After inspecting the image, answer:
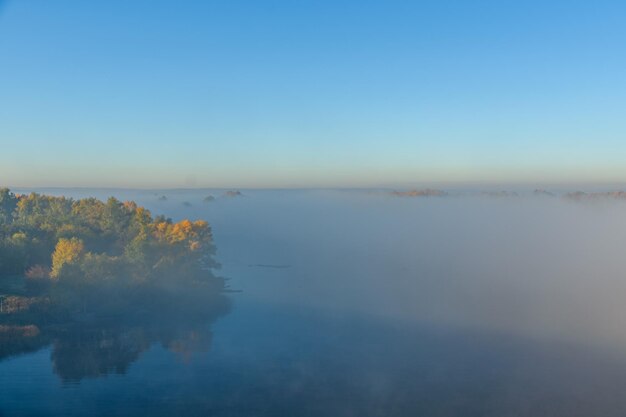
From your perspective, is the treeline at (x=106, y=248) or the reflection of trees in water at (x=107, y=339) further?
the treeline at (x=106, y=248)

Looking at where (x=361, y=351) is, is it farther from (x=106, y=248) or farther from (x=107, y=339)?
(x=106, y=248)

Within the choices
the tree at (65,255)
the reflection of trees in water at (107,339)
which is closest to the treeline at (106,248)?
the tree at (65,255)

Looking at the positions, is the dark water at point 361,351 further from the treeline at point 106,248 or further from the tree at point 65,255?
the tree at point 65,255

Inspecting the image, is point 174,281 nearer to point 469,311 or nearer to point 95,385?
point 95,385

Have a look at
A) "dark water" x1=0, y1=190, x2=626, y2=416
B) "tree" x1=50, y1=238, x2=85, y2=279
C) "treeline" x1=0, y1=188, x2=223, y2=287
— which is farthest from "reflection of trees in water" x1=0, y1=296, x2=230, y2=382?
"tree" x1=50, y1=238, x2=85, y2=279

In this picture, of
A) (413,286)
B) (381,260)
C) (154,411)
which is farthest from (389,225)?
(154,411)

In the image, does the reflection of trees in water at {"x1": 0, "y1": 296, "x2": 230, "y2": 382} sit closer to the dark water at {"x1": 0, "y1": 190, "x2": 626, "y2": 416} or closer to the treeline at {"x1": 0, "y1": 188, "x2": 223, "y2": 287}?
the dark water at {"x1": 0, "y1": 190, "x2": 626, "y2": 416}
